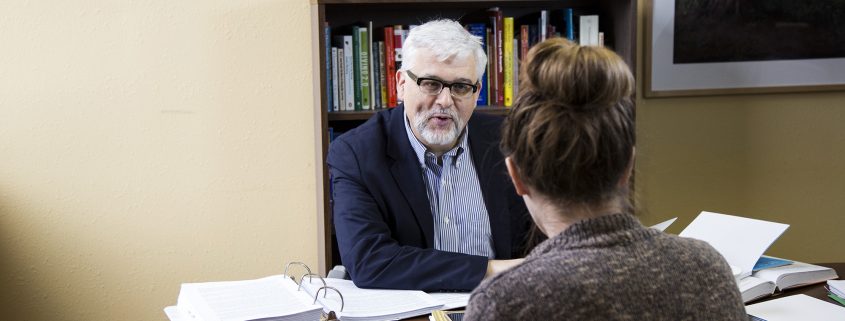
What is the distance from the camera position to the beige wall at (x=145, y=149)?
2654 mm

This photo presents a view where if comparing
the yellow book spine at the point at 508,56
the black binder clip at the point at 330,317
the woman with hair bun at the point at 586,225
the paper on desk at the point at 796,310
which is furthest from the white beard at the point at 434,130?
the woman with hair bun at the point at 586,225

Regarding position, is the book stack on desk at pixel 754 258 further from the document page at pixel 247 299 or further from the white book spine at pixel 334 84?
the white book spine at pixel 334 84

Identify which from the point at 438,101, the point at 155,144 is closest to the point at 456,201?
the point at 438,101

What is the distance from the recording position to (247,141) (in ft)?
9.18

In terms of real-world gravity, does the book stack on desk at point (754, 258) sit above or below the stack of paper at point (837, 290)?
above

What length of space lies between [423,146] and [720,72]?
4.37 feet

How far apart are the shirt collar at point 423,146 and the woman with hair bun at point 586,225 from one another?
1.07 meters

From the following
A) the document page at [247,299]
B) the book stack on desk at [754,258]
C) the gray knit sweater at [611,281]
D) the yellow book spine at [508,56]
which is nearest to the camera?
the gray knit sweater at [611,281]

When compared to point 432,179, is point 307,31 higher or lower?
higher

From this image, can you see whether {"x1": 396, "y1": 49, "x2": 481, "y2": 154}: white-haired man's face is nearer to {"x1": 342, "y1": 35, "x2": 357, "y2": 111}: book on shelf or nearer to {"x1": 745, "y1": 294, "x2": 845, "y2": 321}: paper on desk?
{"x1": 342, "y1": 35, "x2": 357, "y2": 111}: book on shelf

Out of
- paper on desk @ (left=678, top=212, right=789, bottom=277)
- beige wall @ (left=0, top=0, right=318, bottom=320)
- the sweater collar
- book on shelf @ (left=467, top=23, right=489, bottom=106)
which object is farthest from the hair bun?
beige wall @ (left=0, top=0, right=318, bottom=320)

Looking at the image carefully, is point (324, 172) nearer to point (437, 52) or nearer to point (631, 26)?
point (437, 52)

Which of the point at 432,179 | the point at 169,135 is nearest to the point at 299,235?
the point at 169,135

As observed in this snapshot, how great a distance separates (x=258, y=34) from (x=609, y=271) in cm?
204
